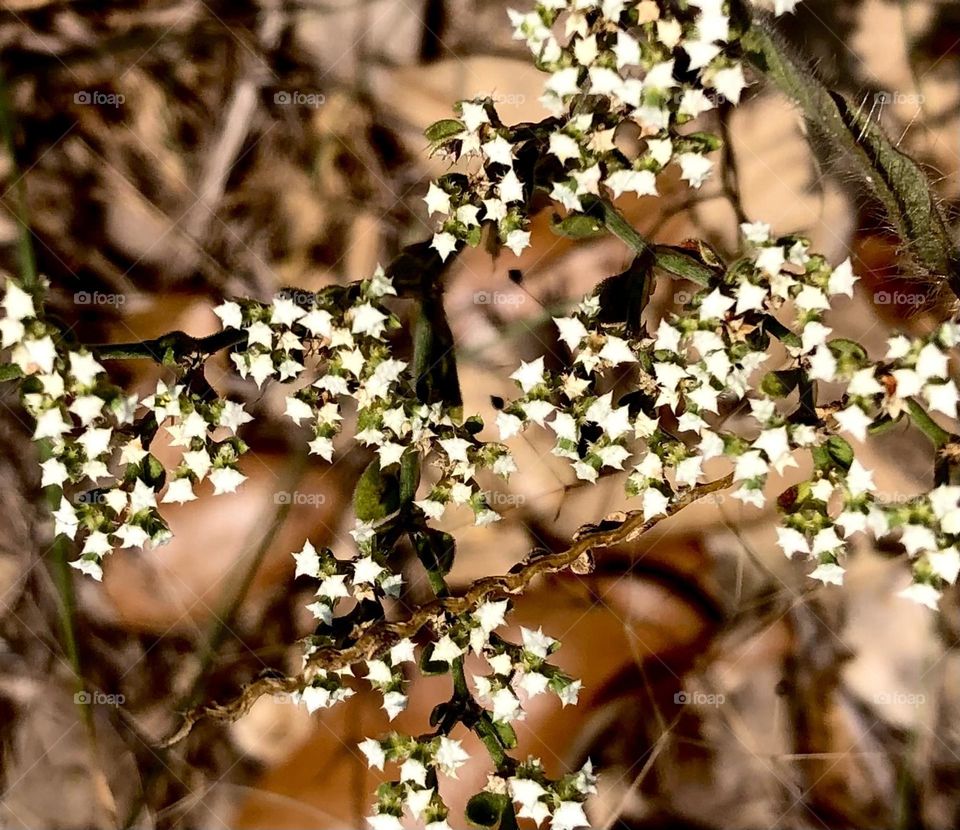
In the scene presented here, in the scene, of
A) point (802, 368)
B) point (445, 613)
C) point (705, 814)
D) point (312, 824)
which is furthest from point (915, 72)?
point (312, 824)

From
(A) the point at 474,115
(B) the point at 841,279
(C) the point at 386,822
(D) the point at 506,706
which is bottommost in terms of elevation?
(C) the point at 386,822

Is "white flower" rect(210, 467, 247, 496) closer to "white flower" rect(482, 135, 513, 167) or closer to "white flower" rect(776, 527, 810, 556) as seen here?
"white flower" rect(482, 135, 513, 167)

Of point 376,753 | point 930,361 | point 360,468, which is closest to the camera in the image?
point 930,361

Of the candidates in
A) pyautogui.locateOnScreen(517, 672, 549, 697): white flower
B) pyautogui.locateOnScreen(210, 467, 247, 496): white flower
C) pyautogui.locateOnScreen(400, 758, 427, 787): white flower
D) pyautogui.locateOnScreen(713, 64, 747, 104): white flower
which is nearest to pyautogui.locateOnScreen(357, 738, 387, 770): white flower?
pyautogui.locateOnScreen(400, 758, 427, 787): white flower

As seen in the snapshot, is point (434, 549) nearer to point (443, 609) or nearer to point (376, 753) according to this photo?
point (443, 609)

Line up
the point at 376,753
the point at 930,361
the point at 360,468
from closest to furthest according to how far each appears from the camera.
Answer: the point at 930,361 < the point at 376,753 < the point at 360,468

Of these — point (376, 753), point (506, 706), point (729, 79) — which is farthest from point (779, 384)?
point (376, 753)
